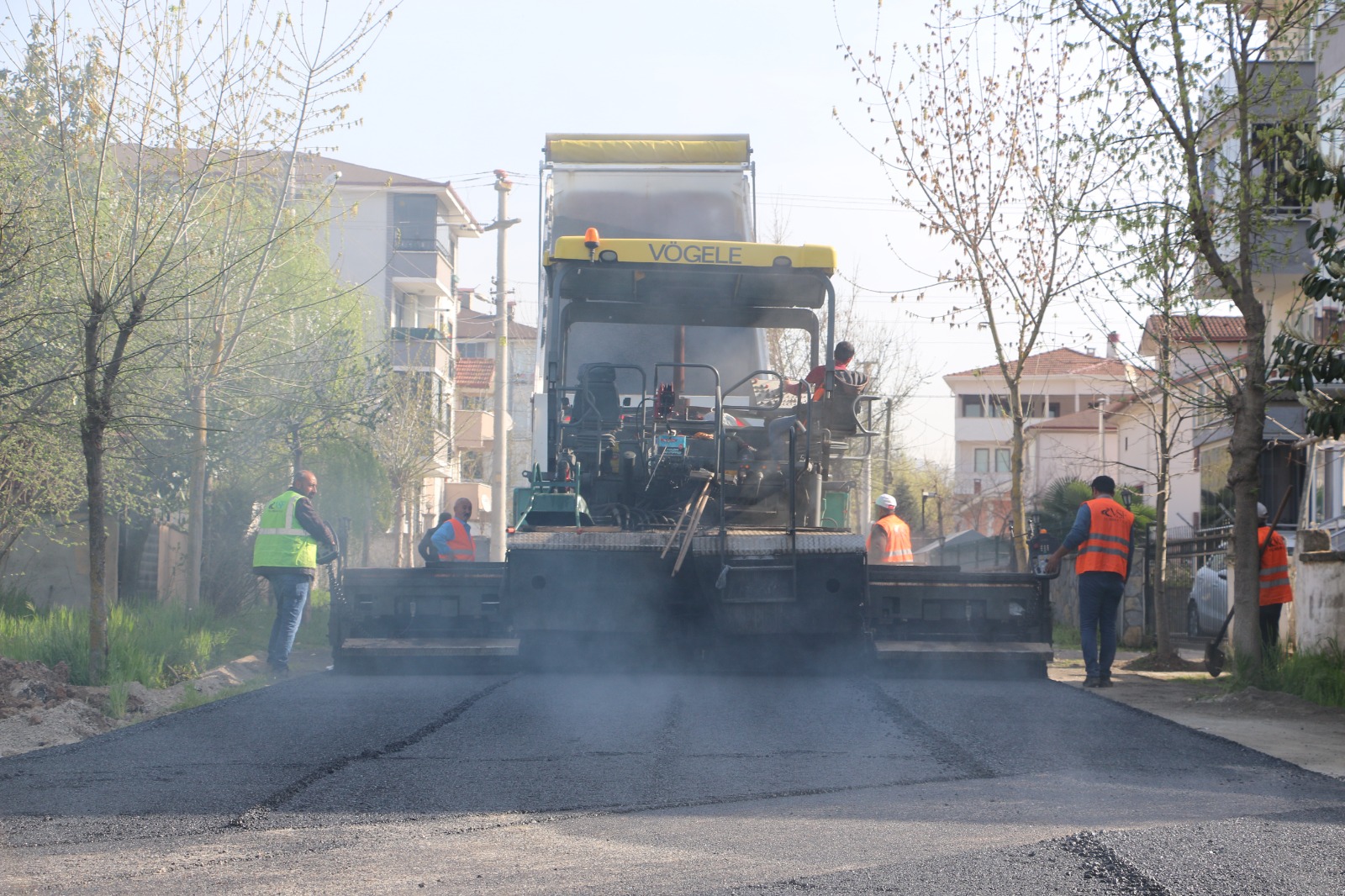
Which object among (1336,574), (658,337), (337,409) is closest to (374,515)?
(337,409)

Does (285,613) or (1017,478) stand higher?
(1017,478)

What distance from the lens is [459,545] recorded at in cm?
1270

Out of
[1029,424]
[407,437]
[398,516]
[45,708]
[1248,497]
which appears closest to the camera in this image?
[45,708]

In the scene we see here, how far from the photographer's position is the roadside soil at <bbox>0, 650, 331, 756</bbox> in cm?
717

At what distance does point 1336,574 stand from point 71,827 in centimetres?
890

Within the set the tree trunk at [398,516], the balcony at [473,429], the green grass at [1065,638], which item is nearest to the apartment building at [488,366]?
the balcony at [473,429]

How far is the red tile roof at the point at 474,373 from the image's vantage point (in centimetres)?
5153

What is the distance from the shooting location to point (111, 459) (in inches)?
499

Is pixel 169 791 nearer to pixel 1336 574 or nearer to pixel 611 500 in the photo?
pixel 611 500

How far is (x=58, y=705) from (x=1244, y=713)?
723 centimetres

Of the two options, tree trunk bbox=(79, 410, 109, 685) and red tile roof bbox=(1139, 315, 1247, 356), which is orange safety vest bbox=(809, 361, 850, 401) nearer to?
red tile roof bbox=(1139, 315, 1247, 356)

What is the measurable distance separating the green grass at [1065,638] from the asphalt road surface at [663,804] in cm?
751

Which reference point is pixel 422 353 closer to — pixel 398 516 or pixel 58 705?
pixel 398 516

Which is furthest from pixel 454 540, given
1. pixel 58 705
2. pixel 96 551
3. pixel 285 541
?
pixel 58 705
